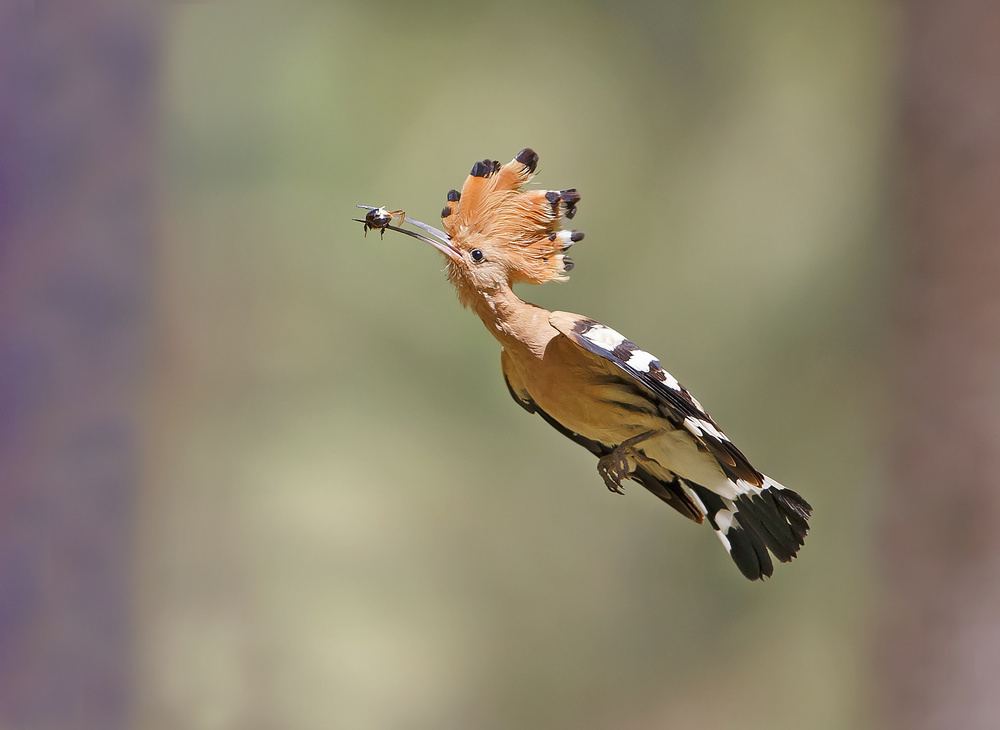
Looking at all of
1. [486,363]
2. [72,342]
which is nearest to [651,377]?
[486,363]

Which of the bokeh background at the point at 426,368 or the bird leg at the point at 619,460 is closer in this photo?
the bird leg at the point at 619,460

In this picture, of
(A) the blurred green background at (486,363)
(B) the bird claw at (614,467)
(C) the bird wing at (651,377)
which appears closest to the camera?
(C) the bird wing at (651,377)

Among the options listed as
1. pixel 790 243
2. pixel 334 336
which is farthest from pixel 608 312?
pixel 334 336

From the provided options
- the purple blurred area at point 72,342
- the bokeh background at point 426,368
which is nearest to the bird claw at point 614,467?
the bokeh background at point 426,368

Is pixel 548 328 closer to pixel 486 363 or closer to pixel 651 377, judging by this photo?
pixel 651 377

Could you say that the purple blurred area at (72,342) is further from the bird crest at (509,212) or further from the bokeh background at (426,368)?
the bird crest at (509,212)

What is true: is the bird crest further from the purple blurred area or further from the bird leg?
the purple blurred area

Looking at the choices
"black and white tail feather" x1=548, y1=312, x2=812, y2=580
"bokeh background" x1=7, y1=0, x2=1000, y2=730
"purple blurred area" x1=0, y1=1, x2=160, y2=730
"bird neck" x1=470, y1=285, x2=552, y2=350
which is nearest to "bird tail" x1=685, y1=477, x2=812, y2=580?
"black and white tail feather" x1=548, y1=312, x2=812, y2=580
